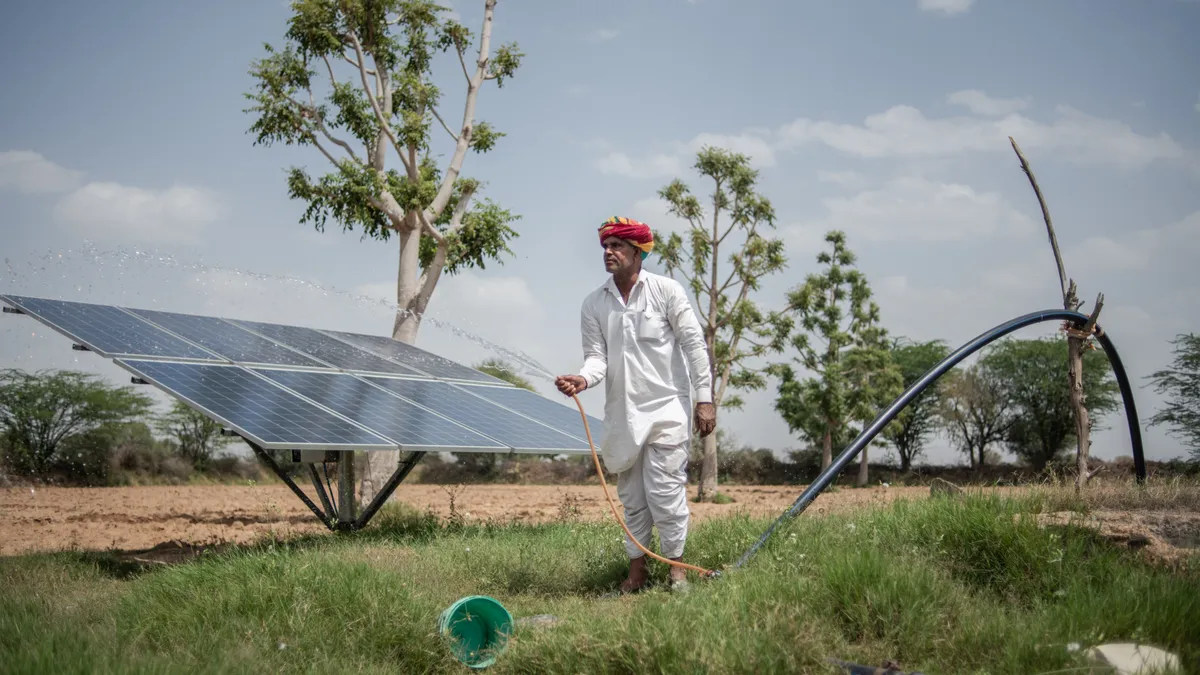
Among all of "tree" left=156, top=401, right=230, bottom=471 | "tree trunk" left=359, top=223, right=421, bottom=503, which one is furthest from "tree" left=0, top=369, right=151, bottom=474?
"tree trunk" left=359, top=223, right=421, bottom=503

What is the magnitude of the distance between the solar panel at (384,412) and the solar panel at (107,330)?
677 mm

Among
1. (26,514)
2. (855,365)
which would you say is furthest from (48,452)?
(855,365)

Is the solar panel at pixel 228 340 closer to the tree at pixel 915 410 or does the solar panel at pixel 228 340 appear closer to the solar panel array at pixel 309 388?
the solar panel array at pixel 309 388

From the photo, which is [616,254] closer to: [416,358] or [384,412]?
[384,412]

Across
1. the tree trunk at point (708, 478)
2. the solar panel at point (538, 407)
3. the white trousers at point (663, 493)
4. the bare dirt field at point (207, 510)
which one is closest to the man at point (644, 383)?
the white trousers at point (663, 493)

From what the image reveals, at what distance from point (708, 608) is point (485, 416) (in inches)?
176

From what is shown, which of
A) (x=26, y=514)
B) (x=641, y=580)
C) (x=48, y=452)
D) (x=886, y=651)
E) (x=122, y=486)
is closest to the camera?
(x=886, y=651)

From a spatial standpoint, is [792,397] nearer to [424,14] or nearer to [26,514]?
[424,14]

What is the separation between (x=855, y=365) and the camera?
22.7 m

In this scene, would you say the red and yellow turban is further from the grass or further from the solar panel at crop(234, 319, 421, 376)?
the solar panel at crop(234, 319, 421, 376)

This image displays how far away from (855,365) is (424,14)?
12.8m

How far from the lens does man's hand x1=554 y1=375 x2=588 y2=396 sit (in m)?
4.93

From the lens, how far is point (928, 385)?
5.70 m

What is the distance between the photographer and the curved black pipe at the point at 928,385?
5.30 meters
